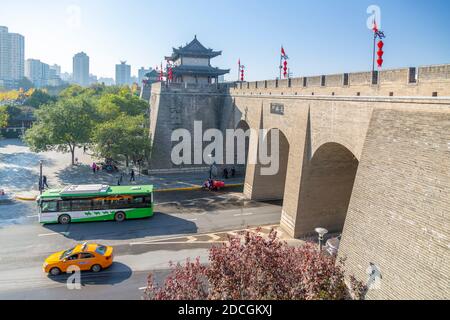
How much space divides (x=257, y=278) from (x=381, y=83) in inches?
342

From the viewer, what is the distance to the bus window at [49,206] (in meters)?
18.8

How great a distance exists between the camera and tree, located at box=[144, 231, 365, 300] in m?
7.27

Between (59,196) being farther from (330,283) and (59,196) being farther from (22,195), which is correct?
(330,283)

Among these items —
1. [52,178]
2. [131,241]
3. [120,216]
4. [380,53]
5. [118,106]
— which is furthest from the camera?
[118,106]

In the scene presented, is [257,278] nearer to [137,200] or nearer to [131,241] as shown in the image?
A: [131,241]

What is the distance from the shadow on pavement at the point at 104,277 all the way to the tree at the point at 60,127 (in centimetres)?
1921

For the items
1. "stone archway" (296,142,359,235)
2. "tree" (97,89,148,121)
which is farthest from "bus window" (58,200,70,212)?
"tree" (97,89,148,121)

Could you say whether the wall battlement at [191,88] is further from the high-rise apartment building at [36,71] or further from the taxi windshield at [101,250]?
the high-rise apartment building at [36,71]

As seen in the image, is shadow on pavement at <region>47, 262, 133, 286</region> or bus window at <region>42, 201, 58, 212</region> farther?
bus window at <region>42, 201, 58, 212</region>

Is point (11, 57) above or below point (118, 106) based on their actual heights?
above

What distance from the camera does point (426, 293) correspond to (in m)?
8.59

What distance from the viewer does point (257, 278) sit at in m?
7.50

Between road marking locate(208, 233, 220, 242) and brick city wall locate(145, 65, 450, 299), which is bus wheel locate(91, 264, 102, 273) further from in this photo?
brick city wall locate(145, 65, 450, 299)

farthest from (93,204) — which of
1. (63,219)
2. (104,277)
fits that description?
(104,277)
